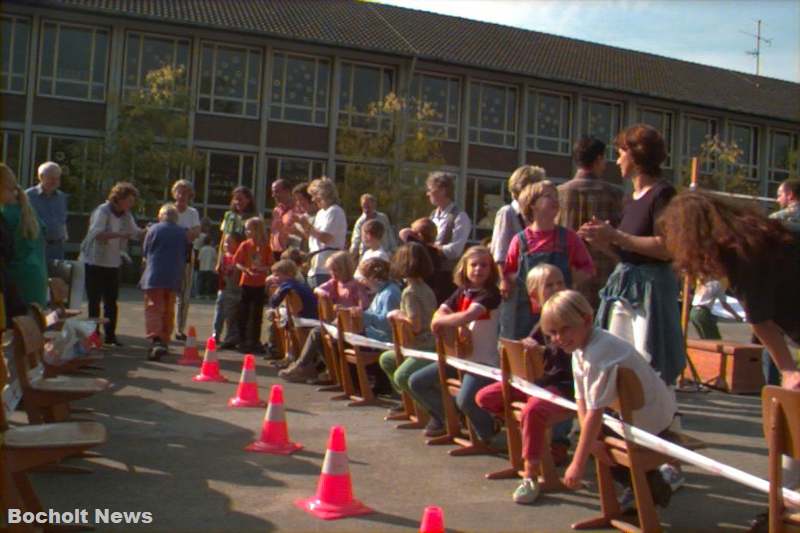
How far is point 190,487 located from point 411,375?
2.23 meters

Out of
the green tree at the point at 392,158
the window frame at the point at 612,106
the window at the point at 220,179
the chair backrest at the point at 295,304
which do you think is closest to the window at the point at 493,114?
the window frame at the point at 612,106

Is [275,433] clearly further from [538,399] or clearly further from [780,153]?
[780,153]

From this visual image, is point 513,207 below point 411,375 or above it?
above

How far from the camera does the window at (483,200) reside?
43.0m

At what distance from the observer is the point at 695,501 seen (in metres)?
5.68

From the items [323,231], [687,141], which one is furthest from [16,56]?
[687,141]

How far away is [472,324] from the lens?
7102 mm

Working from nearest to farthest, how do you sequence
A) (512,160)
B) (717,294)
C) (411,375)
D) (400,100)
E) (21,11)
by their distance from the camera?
(411,375), (717,294), (21,11), (400,100), (512,160)

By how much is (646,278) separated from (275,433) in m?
2.73

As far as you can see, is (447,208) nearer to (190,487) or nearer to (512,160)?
(190,487)

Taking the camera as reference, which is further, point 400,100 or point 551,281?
point 400,100

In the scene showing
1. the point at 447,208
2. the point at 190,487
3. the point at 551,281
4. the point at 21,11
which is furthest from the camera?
the point at 21,11

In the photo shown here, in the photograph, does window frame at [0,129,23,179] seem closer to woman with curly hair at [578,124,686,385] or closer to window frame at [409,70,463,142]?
window frame at [409,70,463,142]

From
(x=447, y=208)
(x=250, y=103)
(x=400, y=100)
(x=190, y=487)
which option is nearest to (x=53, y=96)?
(x=250, y=103)
